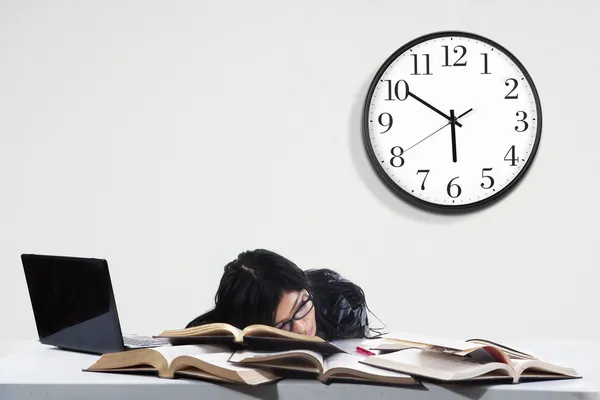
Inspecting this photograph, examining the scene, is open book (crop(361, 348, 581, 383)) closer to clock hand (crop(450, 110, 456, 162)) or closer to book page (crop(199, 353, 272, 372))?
book page (crop(199, 353, 272, 372))

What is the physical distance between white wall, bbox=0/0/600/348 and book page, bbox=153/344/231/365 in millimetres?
1254

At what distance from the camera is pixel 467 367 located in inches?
38.2

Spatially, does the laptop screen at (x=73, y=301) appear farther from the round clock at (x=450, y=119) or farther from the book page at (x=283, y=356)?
the round clock at (x=450, y=119)

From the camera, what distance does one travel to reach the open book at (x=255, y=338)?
1060 millimetres

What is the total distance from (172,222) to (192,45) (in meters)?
0.61

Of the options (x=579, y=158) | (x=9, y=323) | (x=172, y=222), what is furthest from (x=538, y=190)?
(x=9, y=323)

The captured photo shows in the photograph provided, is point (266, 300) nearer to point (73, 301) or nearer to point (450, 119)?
point (73, 301)

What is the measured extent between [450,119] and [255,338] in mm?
1524

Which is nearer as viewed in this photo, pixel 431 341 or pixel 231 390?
pixel 231 390

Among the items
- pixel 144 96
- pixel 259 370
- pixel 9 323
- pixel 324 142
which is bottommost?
pixel 9 323

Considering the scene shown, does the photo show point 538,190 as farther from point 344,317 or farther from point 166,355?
point 166,355

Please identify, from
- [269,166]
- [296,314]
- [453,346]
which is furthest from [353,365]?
[269,166]

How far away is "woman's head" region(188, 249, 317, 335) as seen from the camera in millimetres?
1606

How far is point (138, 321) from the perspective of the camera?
2412 mm
